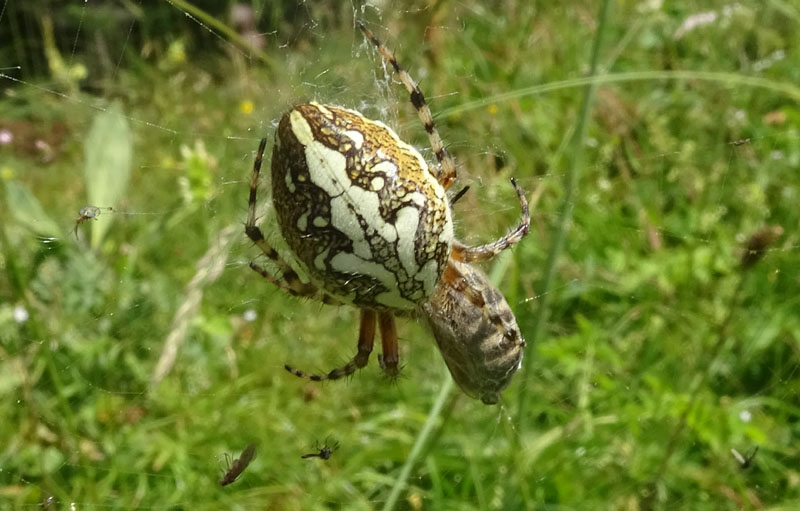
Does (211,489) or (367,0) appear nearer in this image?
(367,0)

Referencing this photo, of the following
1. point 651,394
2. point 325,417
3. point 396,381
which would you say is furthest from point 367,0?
point 651,394

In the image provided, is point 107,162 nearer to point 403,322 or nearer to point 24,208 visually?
point 24,208

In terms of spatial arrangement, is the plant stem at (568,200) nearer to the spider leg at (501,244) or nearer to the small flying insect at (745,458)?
the spider leg at (501,244)

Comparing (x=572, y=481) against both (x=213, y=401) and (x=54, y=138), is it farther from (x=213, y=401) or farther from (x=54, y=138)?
(x=54, y=138)

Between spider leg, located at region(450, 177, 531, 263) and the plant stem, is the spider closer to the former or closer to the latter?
spider leg, located at region(450, 177, 531, 263)

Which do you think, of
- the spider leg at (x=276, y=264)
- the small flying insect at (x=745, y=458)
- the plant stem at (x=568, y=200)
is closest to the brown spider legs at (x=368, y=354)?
the spider leg at (x=276, y=264)

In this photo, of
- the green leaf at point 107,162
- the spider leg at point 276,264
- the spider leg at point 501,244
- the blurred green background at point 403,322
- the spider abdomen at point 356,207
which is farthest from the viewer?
the green leaf at point 107,162
